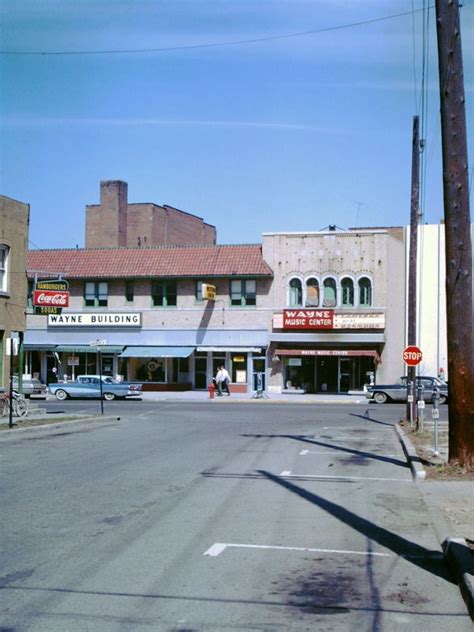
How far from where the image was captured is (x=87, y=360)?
5053 centimetres

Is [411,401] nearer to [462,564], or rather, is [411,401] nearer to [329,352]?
[462,564]

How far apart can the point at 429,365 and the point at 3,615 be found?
150ft

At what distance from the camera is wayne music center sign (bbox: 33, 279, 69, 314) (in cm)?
3070

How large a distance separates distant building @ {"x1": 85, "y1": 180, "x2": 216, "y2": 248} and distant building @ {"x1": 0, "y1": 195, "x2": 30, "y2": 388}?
3287 centimetres

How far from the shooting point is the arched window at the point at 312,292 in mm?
46688


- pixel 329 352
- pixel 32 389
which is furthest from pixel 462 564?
pixel 329 352

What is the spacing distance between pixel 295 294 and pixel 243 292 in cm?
318

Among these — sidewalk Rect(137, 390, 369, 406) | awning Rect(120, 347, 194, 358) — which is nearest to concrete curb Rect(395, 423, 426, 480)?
sidewalk Rect(137, 390, 369, 406)

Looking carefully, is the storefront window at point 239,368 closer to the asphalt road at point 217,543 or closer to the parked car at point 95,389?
the parked car at point 95,389

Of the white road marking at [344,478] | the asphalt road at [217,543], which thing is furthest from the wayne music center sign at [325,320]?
the white road marking at [344,478]

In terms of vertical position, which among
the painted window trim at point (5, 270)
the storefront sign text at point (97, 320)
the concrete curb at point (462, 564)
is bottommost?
the concrete curb at point (462, 564)

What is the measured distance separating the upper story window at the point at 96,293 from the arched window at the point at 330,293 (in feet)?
46.0

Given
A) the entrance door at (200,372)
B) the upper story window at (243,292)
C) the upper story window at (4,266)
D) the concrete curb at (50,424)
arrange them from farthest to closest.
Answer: the entrance door at (200,372)
the upper story window at (243,292)
the upper story window at (4,266)
the concrete curb at (50,424)

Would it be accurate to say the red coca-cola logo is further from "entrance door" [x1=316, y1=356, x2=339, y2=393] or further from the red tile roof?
"entrance door" [x1=316, y1=356, x2=339, y2=393]
